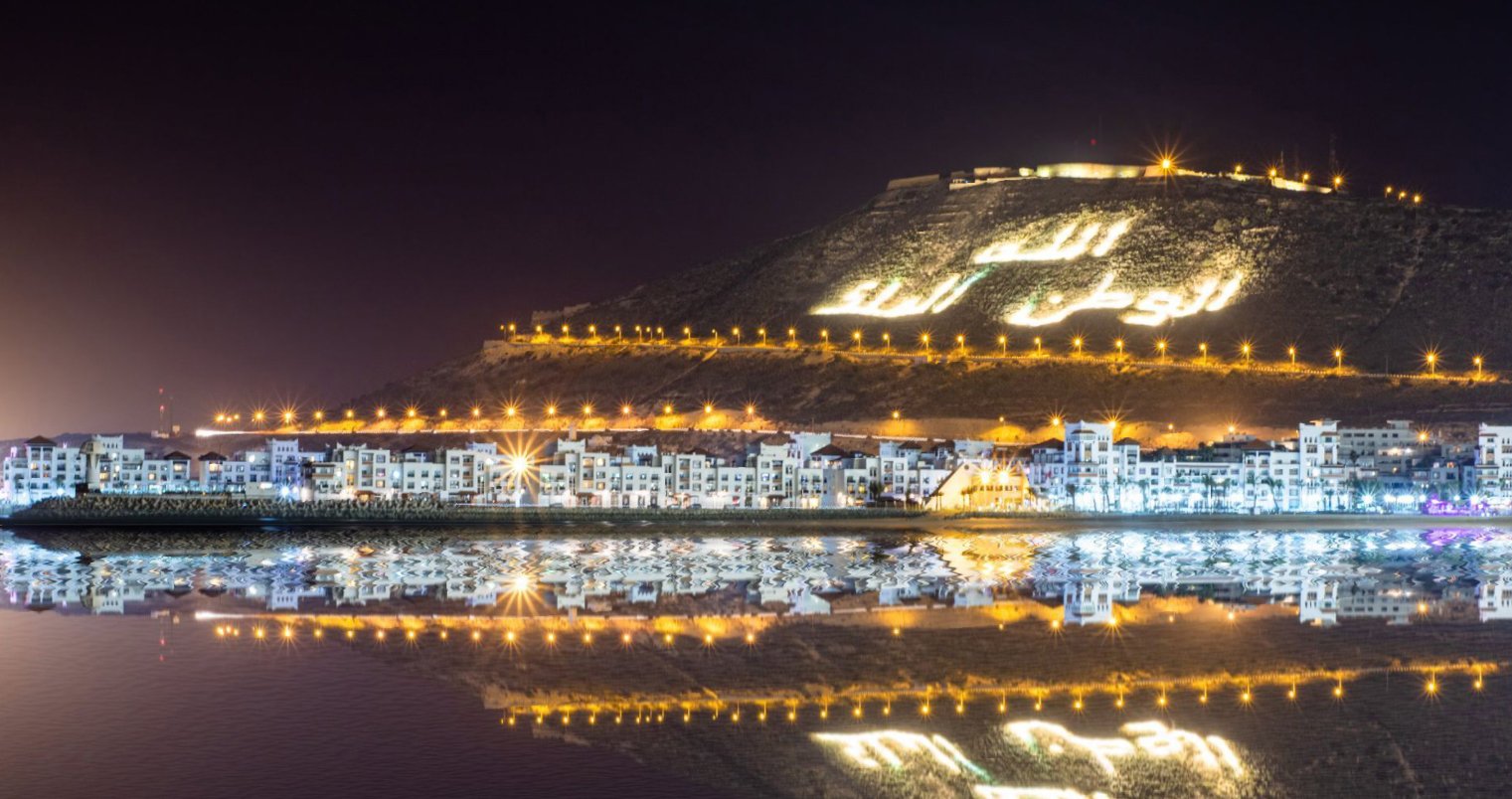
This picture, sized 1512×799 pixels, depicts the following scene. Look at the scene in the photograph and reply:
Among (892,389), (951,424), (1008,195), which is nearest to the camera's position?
(951,424)

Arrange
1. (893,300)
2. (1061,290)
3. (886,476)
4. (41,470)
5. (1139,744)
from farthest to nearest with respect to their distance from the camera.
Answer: (893,300) → (1061,290) → (41,470) → (886,476) → (1139,744)

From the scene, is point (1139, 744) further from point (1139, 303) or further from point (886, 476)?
point (1139, 303)

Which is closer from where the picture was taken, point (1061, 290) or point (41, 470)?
point (41, 470)

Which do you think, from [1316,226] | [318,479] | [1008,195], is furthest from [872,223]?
[318,479]

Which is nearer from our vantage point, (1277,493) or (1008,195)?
(1277,493)

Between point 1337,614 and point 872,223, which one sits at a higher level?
point 872,223

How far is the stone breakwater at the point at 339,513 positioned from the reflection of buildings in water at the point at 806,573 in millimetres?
9199

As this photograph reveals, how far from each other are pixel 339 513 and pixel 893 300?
8254 centimetres

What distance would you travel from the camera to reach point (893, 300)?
508ft

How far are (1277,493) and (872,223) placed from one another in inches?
3322

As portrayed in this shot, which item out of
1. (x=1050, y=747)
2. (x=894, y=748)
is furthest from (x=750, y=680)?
(x=1050, y=747)

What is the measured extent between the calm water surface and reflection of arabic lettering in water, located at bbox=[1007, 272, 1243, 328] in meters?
83.8

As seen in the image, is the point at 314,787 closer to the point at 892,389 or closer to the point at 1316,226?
the point at 892,389

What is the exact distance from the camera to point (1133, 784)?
23.4 meters
